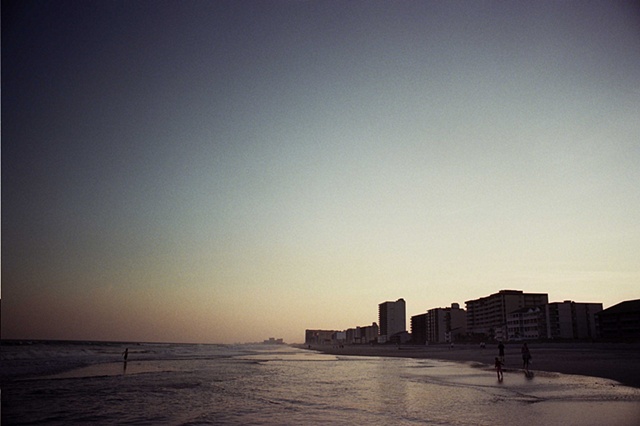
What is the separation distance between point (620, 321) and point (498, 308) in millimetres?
60170

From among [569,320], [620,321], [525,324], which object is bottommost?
[525,324]

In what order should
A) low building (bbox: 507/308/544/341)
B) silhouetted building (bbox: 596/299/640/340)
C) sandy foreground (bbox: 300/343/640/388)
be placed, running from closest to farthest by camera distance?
sandy foreground (bbox: 300/343/640/388), silhouetted building (bbox: 596/299/640/340), low building (bbox: 507/308/544/341)

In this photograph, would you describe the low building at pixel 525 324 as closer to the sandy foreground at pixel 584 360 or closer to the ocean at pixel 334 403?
the sandy foreground at pixel 584 360

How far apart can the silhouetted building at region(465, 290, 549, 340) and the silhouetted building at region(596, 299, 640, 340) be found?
4337 centimetres

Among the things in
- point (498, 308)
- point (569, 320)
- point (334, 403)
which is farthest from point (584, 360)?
point (498, 308)

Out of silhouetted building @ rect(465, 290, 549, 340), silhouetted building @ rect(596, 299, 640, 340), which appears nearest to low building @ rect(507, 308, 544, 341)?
silhouetted building @ rect(465, 290, 549, 340)

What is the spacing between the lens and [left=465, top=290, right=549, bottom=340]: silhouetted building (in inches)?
5763

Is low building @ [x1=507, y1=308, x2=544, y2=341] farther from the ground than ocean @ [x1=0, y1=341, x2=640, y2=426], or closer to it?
closer to it

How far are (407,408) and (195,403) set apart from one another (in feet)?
31.1

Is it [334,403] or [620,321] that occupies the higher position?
[334,403]

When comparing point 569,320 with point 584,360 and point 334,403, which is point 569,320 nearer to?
point 584,360

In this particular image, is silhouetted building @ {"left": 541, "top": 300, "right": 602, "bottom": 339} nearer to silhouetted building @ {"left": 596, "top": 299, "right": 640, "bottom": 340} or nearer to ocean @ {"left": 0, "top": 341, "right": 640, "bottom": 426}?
silhouetted building @ {"left": 596, "top": 299, "right": 640, "bottom": 340}

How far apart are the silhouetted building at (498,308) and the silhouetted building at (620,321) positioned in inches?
1708

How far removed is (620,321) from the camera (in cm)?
9169
